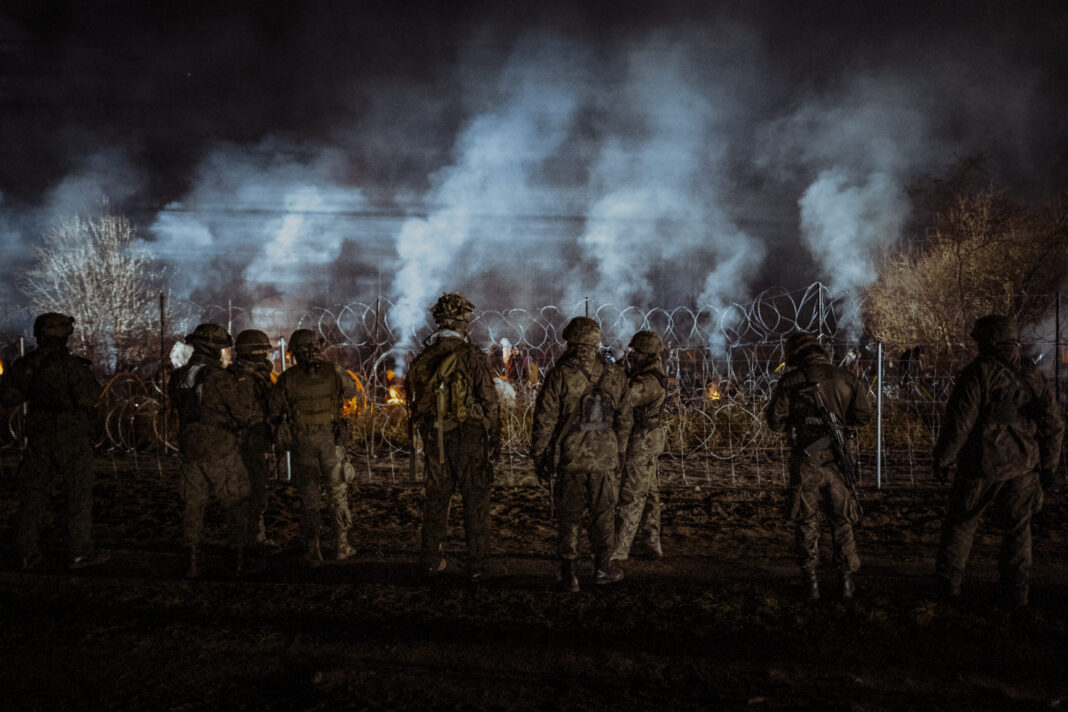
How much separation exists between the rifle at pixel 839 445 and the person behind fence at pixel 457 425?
7.13 feet

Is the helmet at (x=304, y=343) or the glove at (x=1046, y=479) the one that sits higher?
the helmet at (x=304, y=343)

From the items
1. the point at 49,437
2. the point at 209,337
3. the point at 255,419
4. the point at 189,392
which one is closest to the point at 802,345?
the point at 255,419

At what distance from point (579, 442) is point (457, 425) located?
2.88ft

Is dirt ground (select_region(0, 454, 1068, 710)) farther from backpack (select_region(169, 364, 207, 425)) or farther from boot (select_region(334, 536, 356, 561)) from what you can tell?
backpack (select_region(169, 364, 207, 425))

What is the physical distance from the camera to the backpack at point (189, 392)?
490cm

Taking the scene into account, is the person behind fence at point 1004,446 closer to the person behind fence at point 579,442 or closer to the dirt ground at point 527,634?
the dirt ground at point 527,634

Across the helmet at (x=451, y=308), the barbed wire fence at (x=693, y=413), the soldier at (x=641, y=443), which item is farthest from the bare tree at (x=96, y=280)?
the soldier at (x=641, y=443)

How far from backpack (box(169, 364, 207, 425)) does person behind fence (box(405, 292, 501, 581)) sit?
1.59 meters

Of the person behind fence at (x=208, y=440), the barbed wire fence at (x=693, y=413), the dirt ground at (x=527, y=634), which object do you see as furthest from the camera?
the barbed wire fence at (x=693, y=413)

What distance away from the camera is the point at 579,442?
452cm

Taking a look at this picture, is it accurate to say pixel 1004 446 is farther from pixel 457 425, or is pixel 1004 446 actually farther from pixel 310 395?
pixel 310 395

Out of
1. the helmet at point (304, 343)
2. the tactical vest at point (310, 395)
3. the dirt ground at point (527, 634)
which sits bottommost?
the dirt ground at point (527, 634)

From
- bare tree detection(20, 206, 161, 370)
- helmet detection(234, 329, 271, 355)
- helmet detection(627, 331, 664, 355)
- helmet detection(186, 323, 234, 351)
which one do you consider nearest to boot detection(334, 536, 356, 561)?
helmet detection(234, 329, 271, 355)

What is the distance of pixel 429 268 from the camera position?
1160 inches
